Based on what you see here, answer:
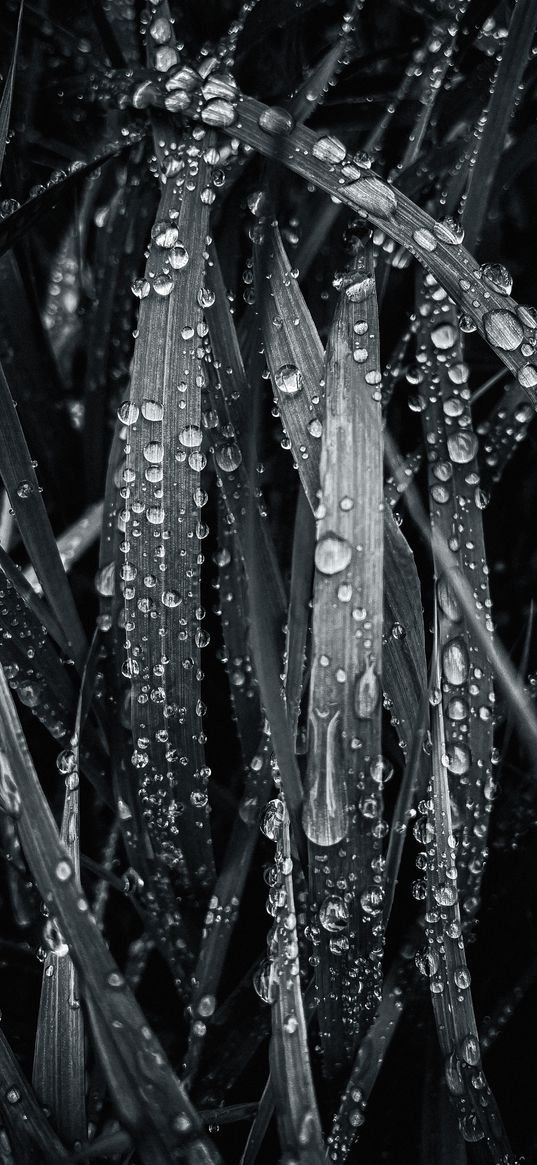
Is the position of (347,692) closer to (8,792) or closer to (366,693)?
(366,693)

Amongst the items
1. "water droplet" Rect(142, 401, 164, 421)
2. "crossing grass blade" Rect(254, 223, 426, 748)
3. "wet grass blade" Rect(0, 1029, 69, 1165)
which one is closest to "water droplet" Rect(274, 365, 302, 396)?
"crossing grass blade" Rect(254, 223, 426, 748)

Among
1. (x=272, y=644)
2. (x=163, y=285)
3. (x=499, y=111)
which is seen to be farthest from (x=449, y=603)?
(x=499, y=111)

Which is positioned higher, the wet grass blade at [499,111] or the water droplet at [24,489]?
→ the wet grass blade at [499,111]

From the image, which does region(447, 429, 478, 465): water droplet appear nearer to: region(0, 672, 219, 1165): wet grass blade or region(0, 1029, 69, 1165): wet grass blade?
region(0, 672, 219, 1165): wet grass blade

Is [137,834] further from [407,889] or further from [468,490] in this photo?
[468,490]

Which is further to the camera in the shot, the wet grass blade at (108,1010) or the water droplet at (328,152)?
the water droplet at (328,152)

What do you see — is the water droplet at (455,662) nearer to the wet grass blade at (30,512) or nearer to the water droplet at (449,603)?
the water droplet at (449,603)

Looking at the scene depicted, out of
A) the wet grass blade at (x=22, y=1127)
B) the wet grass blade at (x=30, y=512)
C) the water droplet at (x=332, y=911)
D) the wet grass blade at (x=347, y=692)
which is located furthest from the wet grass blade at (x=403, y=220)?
the wet grass blade at (x=22, y=1127)

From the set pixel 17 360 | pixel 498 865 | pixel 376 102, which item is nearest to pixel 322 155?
pixel 376 102
